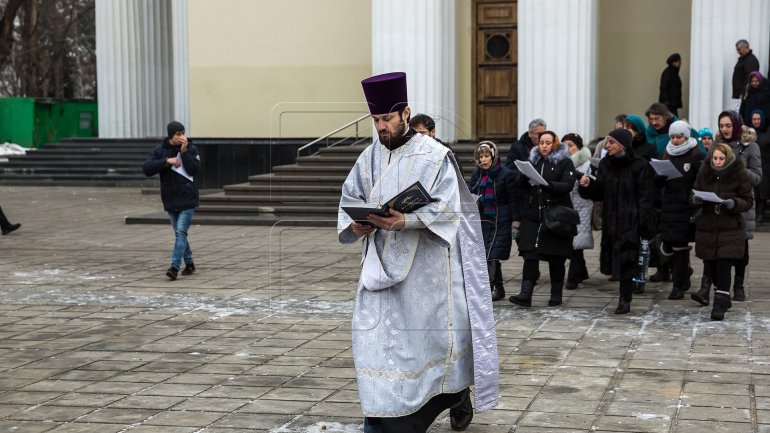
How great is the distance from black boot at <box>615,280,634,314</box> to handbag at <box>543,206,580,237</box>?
665 millimetres

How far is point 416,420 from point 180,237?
7.00 meters

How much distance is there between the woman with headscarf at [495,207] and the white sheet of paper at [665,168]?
1.25m

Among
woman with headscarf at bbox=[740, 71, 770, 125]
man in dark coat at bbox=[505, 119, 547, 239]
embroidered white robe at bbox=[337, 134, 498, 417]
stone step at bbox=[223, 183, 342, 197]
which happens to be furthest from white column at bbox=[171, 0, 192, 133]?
embroidered white robe at bbox=[337, 134, 498, 417]

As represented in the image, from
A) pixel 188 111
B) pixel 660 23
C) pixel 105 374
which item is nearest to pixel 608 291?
pixel 105 374

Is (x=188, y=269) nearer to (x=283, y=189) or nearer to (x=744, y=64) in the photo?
(x=283, y=189)

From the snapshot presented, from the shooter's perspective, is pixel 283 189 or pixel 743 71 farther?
pixel 283 189

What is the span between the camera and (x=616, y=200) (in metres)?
9.98

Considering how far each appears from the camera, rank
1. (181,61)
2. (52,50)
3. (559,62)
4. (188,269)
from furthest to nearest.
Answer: (52,50) → (181,61) → (559,62) → (188,269)

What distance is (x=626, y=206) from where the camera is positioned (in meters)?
9.92

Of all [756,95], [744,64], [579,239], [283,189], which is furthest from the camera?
[283,189]

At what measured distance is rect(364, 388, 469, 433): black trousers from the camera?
5.60 metres

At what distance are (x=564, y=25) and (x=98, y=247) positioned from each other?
7.88 meters

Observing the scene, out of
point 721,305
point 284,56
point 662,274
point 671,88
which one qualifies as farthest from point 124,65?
point 721,305

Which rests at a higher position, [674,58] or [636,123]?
[674,58]
